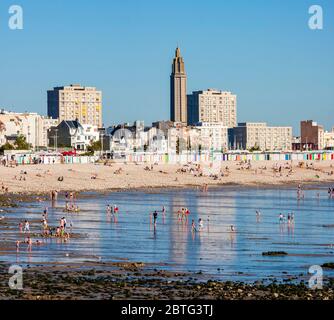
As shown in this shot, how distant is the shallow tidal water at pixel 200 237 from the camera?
97.4 ft

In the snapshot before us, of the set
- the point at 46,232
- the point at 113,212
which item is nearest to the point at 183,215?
the point at 113,212

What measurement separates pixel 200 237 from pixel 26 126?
120297mm

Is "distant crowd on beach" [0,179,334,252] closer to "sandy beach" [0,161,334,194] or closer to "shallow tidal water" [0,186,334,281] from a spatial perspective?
"shallow tidal water" [0,186,334,281]

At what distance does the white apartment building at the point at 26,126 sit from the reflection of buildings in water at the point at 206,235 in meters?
88.6

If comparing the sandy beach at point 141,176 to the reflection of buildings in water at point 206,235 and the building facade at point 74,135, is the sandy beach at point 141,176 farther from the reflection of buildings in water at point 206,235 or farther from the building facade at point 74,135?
the building facade at point 74,135

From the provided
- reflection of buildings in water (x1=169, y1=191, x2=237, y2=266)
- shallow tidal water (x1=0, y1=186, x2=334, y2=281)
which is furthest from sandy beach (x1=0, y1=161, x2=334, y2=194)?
reflection of buildings in water (x1=169, y1=191, x2=237, y2=266)

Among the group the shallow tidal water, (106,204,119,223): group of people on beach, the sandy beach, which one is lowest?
the shallow tidal water

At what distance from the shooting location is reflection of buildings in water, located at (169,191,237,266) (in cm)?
3155

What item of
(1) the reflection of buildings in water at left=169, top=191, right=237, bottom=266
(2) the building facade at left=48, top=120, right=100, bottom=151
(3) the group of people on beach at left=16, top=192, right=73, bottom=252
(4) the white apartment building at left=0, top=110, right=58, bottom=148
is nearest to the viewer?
(1) the reflection of buildings in water at left=169, top=191, right=237, bottom=266

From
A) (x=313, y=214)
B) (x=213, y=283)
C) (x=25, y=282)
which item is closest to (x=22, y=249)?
(x=25, y=282)

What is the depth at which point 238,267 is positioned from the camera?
28.9 metres

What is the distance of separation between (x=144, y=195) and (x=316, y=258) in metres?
39.3

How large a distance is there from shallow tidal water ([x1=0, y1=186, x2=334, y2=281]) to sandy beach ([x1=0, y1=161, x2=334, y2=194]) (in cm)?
1224

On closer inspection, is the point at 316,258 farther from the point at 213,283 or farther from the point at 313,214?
the point at 313,214
